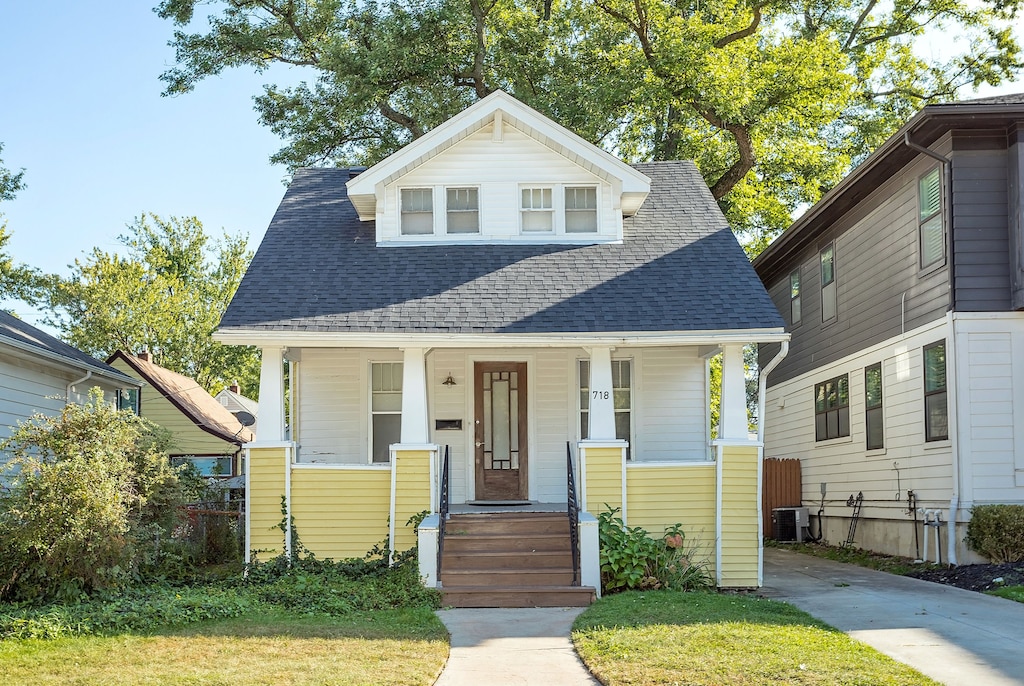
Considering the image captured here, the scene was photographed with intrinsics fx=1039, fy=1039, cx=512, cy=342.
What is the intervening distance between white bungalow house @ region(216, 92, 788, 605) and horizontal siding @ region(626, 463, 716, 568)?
0.03 metres

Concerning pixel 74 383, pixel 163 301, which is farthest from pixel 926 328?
pixel 163 301

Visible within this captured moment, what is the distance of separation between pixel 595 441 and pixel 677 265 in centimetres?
321

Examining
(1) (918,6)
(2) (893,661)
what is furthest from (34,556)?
(1) (918,6)

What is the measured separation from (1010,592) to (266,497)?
8.88 meters

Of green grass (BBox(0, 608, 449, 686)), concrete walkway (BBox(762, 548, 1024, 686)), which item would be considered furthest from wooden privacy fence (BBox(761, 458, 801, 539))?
green grass (BBox(0, 608, 449, 686))

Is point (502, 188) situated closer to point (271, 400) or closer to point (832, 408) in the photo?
point (271, 400)

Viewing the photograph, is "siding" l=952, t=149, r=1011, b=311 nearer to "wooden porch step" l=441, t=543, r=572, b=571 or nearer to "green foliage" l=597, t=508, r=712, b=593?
"green foliage" l=597, t=508, r=712, b=593

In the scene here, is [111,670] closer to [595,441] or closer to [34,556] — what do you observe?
[34,556]

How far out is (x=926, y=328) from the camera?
14797 millimetres

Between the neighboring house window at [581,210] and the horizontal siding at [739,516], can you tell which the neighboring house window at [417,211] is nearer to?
the neighboring house window at [581,210]

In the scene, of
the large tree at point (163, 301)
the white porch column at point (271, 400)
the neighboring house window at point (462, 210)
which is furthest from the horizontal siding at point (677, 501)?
the large tree at point (163, 301)

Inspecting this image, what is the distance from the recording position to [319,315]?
544 inches

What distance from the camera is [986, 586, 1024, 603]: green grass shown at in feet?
36.4

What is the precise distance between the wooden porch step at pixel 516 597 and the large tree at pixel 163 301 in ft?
94.7
